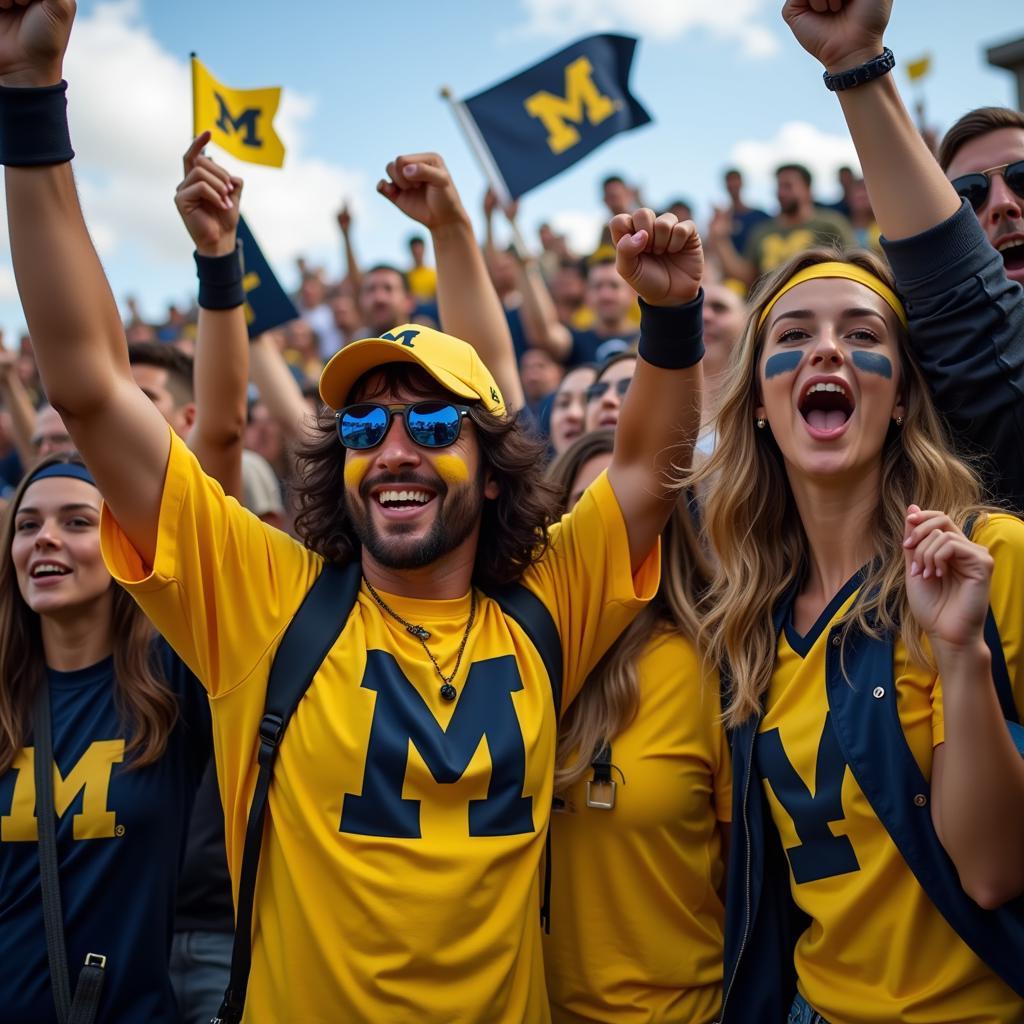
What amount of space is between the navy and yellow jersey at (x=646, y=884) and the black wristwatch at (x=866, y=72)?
153 centimetres

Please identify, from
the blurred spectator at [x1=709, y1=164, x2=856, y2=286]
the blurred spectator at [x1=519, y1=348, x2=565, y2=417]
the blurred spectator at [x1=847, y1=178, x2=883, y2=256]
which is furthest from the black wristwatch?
the blurred spectator at [x1=847, y1=178, x2=883, y2=256]

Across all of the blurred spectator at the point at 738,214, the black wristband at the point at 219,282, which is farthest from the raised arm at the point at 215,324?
the blurred spectator at the point at 738,214

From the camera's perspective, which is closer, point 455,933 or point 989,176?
point 455,933

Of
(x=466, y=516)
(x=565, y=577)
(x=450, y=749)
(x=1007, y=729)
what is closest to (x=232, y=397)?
(x=466, y=516)

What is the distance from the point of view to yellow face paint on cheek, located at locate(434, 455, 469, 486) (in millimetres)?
2789

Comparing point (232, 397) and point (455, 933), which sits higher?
point (232, 397)

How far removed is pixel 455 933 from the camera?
2350 millimetres

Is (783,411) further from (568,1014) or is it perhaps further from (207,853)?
(207,853)

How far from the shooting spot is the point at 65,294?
2.30 metres

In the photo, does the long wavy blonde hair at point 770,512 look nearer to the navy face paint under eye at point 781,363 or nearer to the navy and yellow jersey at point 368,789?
the navy face paint under eye at point 781,363

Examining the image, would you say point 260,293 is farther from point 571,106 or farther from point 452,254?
point 571,106

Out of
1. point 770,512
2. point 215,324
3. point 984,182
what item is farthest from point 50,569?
point 984,182

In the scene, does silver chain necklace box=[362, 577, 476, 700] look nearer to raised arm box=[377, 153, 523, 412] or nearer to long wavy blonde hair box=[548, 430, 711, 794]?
long wavy blonde hair box=[548, 430, 711, 794]

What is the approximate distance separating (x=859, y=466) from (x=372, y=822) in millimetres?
1447
